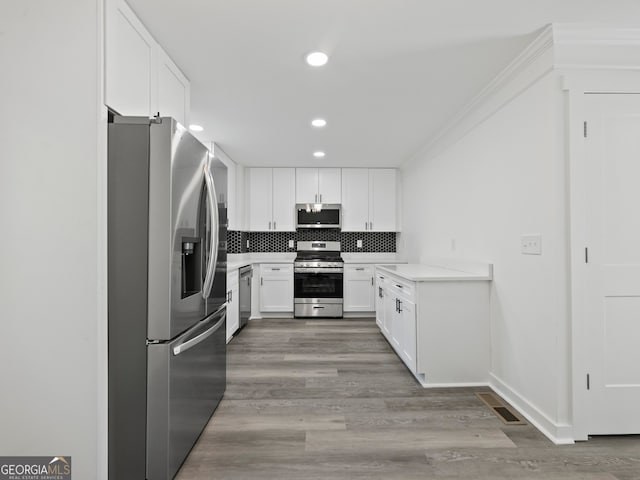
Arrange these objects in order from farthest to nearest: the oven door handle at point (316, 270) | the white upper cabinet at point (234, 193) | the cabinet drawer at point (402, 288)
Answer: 1. the oven door handle at point (316, 270)
2. the white upper cabinet at point (234, 193)
3. the cabinet drawer at point (402, 288)

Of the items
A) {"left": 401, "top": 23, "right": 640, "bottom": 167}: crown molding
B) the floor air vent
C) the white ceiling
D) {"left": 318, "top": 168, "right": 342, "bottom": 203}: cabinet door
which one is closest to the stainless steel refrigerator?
the white ceiling

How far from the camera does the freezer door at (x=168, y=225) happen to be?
1.53 m

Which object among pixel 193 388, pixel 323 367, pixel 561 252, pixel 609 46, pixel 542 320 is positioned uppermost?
pixel 609 46

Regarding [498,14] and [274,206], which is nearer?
[498,14]

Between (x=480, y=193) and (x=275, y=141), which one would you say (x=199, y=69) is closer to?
(x=275, y=141)

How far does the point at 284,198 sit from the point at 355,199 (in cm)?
117

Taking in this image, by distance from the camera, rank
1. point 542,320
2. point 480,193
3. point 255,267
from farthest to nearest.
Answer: point 255,267 < point 480,193 < point 542,320

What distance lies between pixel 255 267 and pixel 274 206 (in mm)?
1047

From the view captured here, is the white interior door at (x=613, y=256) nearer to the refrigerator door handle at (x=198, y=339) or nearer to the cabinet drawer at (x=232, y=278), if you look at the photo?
the refrigerator door handle at (x=198, y=339)

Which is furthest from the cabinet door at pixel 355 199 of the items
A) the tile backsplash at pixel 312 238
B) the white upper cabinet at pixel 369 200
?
the tile backsplash at pixel 312 238

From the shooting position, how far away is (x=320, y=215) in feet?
17.6

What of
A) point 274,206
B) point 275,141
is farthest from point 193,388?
point 274,206

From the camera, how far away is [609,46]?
1951mm

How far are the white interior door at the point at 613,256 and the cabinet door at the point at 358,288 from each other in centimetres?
334
